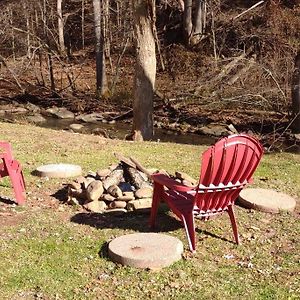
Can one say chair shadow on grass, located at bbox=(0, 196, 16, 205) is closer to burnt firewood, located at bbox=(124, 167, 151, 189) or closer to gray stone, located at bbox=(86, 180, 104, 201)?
gray stone, located at bbox=(86, 180, 104, 201)

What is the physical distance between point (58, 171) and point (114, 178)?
1183 mm

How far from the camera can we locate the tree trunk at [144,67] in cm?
1184

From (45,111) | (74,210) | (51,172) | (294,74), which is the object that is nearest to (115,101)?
(45,111)

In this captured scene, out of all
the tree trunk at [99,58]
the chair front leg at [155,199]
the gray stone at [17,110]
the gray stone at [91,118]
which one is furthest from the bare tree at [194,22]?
the chair front leg at [155,199]

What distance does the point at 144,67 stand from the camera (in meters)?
12.0

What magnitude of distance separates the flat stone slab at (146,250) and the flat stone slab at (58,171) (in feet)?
8.48

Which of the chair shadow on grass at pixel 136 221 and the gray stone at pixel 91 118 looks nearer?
the chair shadow on grass at pixel 136 221

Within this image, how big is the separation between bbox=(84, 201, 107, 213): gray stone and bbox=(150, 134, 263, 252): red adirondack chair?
108 centimetres

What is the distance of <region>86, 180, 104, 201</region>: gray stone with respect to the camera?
6.13 metres

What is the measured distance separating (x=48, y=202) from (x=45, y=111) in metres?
12.9

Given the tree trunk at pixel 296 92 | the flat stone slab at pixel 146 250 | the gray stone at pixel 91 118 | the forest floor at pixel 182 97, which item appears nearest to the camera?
the flat stone slab at pixel 146 250

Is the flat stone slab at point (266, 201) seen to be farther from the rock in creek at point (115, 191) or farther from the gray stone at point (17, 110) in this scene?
the gray stone at point (17, 110)

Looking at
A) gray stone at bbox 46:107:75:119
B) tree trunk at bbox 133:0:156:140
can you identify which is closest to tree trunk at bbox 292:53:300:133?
tree trunk at bbox 133:0:156:140

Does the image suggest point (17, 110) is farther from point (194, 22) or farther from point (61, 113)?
point (194, 22)
